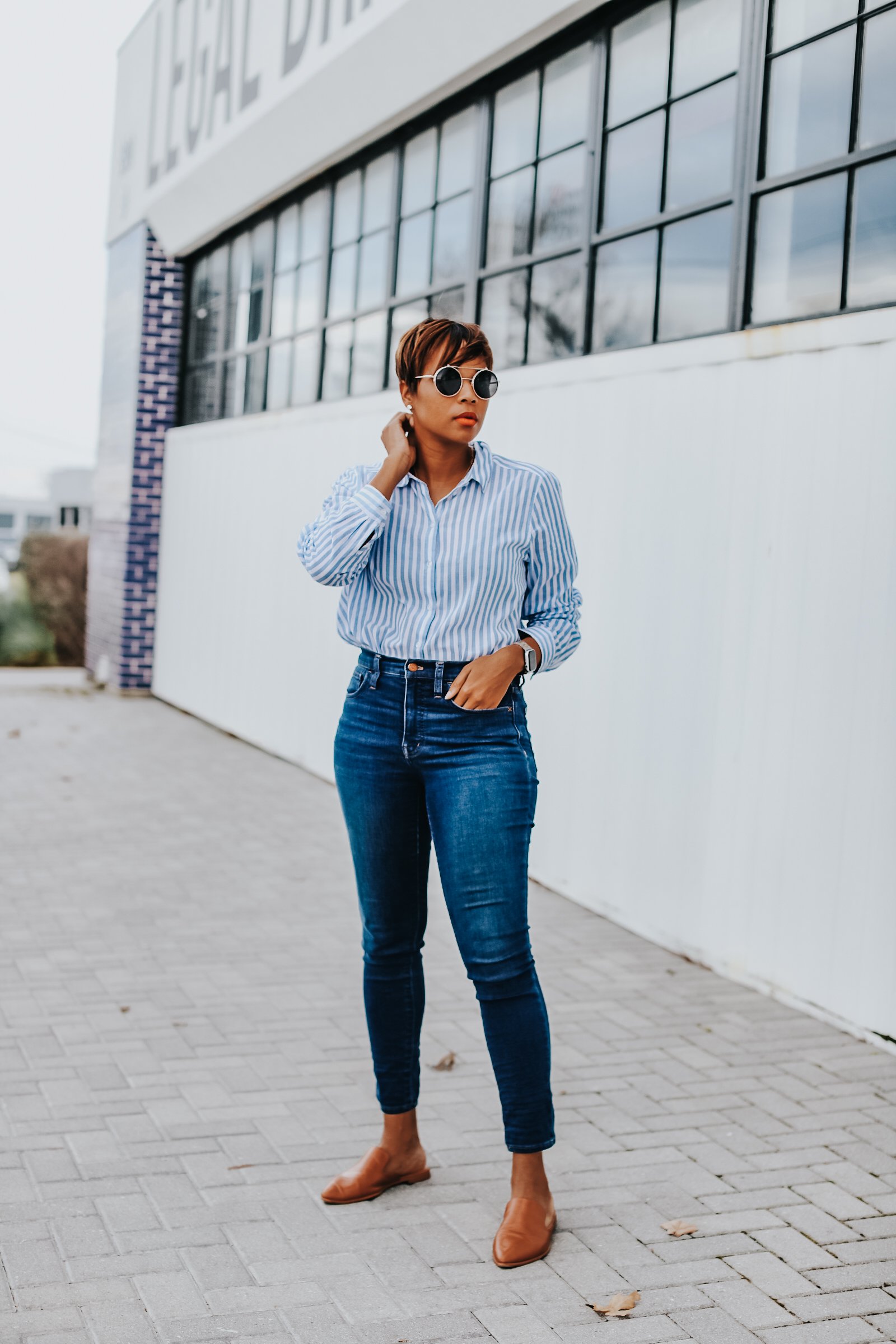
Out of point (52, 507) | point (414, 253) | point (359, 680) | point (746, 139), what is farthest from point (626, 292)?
point (52, 507)

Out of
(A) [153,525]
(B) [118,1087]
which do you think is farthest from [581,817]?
(A) [153,525]

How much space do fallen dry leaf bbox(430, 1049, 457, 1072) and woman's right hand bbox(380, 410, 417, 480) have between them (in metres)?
1.98

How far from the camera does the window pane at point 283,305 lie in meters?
11.1

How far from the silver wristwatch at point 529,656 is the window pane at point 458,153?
5709 mm

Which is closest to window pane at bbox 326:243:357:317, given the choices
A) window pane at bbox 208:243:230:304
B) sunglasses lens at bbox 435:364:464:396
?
window pane at bbox 208:243:230:304

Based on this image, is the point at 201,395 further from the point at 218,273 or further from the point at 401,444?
the point at 401,444

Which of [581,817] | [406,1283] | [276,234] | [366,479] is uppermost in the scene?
[276,234]

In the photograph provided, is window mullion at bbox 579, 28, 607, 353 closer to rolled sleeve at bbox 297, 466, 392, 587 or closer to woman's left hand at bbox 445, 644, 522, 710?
rolled sleeve at bbox 297, 466, 392, 587

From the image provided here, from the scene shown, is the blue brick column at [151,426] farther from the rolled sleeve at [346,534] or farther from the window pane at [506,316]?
the rolled sleeve at [346,534]

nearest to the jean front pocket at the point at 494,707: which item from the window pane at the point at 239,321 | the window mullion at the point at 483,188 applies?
the window mullion at the point at 483,188

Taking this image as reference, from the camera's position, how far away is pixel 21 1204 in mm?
3127

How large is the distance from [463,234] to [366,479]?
557 centimetres

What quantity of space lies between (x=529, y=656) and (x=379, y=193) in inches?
286

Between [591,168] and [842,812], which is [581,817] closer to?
[842,812]
